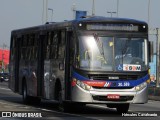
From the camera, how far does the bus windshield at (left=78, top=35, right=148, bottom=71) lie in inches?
776

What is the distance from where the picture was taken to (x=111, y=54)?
19.9 metres

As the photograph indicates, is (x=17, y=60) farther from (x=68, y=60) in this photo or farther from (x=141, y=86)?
(x=141, y=86)

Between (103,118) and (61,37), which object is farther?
(61,37)

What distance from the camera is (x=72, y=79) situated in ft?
65.4

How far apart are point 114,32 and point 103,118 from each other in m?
3.25

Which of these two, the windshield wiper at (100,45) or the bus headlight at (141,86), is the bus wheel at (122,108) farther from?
the windshield wiper at (100,45)

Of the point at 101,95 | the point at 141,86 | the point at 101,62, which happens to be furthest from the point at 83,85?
the point at 141,86

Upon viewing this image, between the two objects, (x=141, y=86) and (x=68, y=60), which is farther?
(x=68, y=60)

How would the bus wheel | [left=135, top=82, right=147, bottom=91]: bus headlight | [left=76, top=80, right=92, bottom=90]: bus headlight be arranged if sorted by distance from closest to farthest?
[left=76, top=80, right=92, bottom=90]: bus headlight → [left=135, top=82, right=147, bottom=91]: bus headlight → the bus wheel

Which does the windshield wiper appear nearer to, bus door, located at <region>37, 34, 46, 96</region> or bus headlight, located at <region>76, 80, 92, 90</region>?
bus headlight, located at <region>76, 80, 92, 90</region>

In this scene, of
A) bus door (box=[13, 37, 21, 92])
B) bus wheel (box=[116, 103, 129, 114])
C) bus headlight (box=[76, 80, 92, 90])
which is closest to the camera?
bus headlight (box=[76, 80, 92, 90])

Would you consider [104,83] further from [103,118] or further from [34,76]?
[34,76]

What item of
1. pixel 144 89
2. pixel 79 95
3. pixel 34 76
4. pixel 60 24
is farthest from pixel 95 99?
pixel 34 76

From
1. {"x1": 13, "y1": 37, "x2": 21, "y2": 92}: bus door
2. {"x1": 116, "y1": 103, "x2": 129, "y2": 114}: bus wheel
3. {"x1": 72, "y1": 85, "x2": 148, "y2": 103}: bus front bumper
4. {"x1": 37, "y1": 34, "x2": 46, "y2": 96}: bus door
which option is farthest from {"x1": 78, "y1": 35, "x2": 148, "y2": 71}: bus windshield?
{"x1": 13, "y1": 37, "x2": 21, "y2": 92}: bus door
